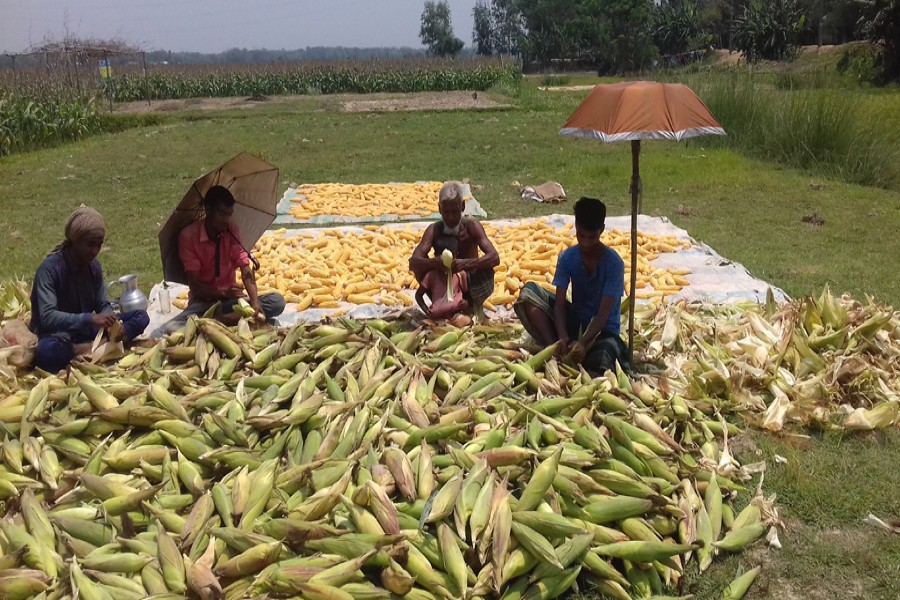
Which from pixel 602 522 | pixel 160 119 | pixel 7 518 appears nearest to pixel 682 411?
pixel 602 522

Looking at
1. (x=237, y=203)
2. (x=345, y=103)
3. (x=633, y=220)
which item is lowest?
(x=633, y=220)

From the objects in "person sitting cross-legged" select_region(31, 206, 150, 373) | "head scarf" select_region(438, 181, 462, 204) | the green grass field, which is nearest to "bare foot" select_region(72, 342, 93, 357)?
"person sitting cross-legged" select_region(31, 206, 150, 373)

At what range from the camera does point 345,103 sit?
28.2 m

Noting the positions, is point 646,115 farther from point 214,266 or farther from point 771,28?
point 771,28

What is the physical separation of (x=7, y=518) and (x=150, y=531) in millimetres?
593

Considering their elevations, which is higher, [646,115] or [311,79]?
[311,79]

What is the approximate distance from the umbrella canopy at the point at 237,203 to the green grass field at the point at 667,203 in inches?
66.1

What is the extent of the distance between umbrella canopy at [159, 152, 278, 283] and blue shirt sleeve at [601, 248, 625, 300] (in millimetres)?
2724

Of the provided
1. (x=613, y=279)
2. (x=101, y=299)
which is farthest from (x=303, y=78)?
(x=613, y=279)

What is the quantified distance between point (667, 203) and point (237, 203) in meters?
6.15

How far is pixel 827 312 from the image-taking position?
14.3 feet

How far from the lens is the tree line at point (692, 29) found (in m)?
29.8

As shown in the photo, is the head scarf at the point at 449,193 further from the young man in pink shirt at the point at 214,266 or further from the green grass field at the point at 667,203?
the green grass field at the point at 667,203

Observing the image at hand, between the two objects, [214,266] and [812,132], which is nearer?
[214,266]
